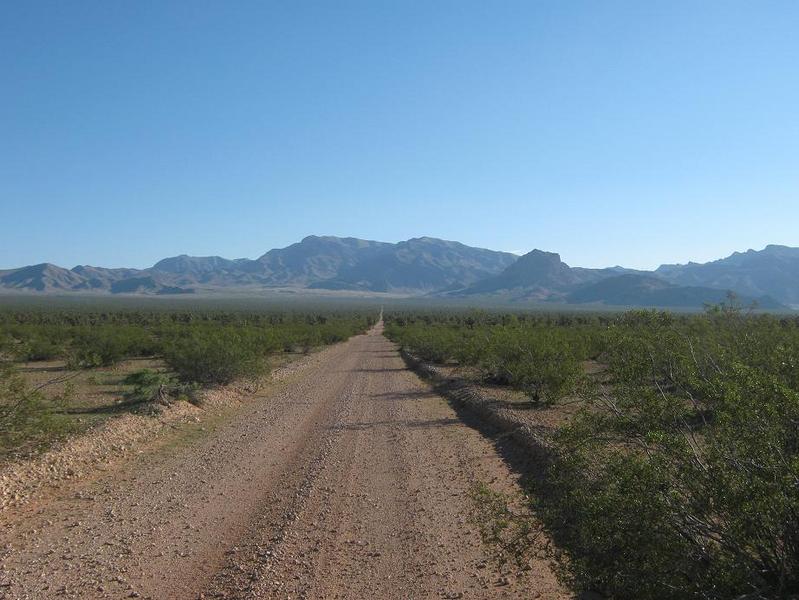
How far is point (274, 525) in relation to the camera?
887cm

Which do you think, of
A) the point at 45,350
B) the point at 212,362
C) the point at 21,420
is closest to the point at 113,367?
the point at 45,350

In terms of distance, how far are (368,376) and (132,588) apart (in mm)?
24050

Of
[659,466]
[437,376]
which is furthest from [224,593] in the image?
[437,376]

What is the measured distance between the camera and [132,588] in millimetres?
6781

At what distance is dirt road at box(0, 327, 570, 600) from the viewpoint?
696cm

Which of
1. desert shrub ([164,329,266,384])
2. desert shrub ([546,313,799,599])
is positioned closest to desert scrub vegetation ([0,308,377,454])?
desert shrub ([164,329,266,384])

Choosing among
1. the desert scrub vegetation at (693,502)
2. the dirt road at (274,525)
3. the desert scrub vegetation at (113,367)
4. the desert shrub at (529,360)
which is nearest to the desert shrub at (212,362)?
the desert scrub vegetation at (113,367)

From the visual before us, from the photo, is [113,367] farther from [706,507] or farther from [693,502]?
[706,507]

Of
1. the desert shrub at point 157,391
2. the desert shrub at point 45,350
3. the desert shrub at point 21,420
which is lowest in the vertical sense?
the desert shrub at point 45,350

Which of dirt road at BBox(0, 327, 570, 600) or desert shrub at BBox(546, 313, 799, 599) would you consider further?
dirt road at BBox(0, 327, 570, 600)

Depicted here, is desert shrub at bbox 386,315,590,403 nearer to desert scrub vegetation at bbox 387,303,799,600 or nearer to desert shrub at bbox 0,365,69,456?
desert scrub vegetation at bbox 387,303,799,600

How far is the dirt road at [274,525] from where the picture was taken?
6.96m

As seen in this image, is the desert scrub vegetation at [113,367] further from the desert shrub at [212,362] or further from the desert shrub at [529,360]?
the desert shrub at [529,360]

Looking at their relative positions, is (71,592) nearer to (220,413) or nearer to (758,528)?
(758,528)
